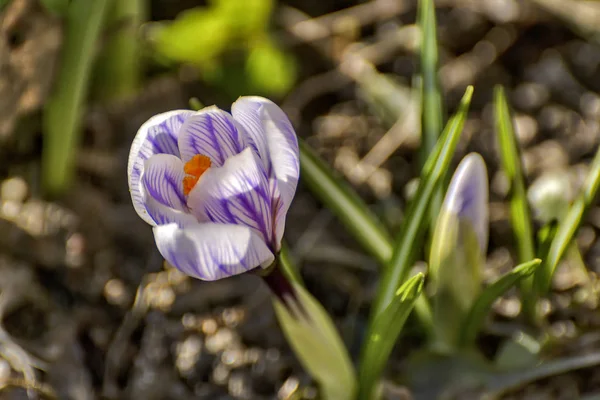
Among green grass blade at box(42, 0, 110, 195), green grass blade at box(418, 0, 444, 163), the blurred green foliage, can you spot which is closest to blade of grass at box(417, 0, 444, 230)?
green grass blade at box(418, 0, 444, 163)

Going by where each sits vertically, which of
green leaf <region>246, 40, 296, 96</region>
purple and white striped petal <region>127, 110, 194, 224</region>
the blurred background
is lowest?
the blurred background

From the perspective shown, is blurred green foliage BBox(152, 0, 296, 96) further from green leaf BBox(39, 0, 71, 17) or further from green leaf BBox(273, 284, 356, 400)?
green leaf BBox(273, 284, 356, 400)

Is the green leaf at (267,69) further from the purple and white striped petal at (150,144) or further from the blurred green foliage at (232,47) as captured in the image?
the purple and white striped petal at (150,144)

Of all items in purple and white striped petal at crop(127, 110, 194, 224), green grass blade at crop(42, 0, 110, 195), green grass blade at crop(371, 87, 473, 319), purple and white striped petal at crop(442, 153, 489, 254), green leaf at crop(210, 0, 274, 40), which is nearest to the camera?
purple and white striped petal at crop(127, 110, 194, 224)

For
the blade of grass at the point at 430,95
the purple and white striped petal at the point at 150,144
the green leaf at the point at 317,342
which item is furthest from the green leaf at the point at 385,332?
the purple and white striped petal at the point at 150,144

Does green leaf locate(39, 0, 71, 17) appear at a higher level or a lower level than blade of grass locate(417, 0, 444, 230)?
higher

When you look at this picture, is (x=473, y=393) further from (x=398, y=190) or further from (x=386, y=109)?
(x=386, y=109)

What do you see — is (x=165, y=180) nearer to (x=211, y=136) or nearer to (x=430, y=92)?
(x=211, y=136)
